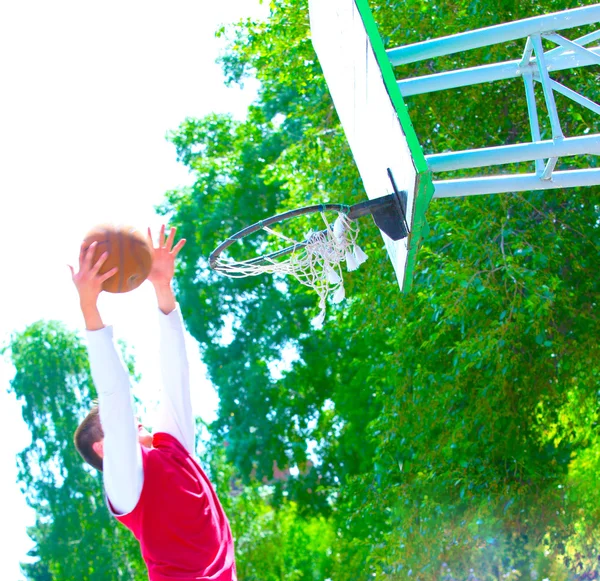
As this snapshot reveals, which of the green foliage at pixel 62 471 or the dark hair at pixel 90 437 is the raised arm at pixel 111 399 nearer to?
the dark hair at pixel 90 437

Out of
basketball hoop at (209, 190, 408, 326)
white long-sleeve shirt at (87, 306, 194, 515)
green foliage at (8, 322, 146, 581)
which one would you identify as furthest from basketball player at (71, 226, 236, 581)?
green foliage at (8, 322, 146, 581)

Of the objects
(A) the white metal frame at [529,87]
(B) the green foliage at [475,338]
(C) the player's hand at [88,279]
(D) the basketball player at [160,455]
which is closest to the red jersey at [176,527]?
(D) the basketball player at [160,455]

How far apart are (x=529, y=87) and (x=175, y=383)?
2.46 m

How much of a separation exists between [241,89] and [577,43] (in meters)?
14.9

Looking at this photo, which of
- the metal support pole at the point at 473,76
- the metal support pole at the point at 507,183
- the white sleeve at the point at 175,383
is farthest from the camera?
the metal support pole at the point at 473,76

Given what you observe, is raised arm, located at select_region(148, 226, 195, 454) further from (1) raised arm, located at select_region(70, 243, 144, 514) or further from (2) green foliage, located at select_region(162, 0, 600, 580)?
(2) green foliage, located at select_region(162, 0, 600, 580)

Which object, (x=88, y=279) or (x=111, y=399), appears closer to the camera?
(x=111, y=399)

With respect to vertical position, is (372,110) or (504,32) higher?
(504,32)

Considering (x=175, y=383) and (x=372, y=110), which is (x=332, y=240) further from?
(x=175, y=383)

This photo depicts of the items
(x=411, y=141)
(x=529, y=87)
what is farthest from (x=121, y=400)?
(x=529, y=87)

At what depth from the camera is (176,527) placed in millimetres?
3232

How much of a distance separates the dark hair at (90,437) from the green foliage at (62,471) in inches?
685

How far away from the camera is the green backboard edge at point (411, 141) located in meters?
3.50

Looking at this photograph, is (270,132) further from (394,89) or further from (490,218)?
(394,89)
